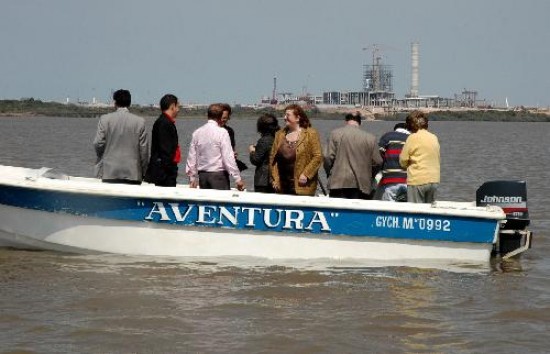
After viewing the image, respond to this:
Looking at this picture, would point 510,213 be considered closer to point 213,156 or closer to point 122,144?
point 213,156

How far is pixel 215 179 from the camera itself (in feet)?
36.8

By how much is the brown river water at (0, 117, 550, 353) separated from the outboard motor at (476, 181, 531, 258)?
10.1 inches

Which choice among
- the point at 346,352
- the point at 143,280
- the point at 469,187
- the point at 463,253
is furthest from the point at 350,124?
the point at 469,187

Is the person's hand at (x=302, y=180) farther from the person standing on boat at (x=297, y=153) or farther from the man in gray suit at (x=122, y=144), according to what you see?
the man in gray suit at (x=122, y=144)

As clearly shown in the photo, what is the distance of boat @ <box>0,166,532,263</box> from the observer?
35.5 feet

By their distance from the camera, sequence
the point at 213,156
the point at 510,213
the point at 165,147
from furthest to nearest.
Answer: the point at 510,213 < the point at 213,156 < the point at 165,147

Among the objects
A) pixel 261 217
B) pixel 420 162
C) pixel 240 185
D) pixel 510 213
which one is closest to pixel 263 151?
pixel 240 185

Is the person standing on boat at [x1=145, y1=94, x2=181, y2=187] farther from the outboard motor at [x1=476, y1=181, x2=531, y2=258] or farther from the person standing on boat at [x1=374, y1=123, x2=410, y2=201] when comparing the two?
the outboard motor at [x1=476, y1=181, x2=531, y2=258]

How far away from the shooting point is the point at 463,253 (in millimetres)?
11188

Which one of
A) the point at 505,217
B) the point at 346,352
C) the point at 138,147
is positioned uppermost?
the point at 138,147

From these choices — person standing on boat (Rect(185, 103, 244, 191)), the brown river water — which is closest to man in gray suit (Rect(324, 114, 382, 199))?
the brown river water

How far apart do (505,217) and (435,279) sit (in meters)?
1.05

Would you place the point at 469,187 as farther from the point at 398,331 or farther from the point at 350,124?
the point at 398,331

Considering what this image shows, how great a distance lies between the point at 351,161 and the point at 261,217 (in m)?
1.12
